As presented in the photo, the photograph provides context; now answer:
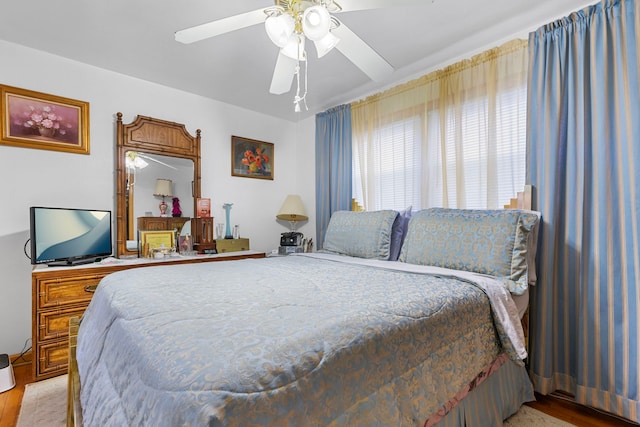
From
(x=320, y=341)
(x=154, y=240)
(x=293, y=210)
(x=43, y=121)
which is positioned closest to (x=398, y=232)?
(x=293, y=210)

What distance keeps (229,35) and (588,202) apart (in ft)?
8.69

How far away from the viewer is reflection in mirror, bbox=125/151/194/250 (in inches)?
Answer: 114

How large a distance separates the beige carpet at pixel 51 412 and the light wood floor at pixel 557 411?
1.6 inches

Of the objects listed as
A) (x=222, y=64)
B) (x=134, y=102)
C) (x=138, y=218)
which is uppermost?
(x=222, y=64)

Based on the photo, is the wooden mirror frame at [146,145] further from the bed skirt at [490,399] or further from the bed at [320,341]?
the bed skirt at [490,399]

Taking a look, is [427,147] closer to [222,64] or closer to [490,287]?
[490,287]

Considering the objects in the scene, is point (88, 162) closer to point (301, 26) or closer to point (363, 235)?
point (301, 26)

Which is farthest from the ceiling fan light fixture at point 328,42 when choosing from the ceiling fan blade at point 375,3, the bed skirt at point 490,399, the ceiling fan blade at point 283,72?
the bed skirt at point 490,399

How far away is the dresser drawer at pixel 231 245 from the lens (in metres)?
3.28

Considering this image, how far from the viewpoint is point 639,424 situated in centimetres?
160

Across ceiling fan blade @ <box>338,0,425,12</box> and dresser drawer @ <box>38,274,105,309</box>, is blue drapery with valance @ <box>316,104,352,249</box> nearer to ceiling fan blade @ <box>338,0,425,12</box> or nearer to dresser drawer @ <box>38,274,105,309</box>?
ceiling fan blade @ <box>338,0,425,12</box>

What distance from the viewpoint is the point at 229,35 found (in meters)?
2.25

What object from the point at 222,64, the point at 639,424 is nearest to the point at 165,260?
the point at 222,64

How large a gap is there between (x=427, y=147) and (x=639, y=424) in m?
2.16
